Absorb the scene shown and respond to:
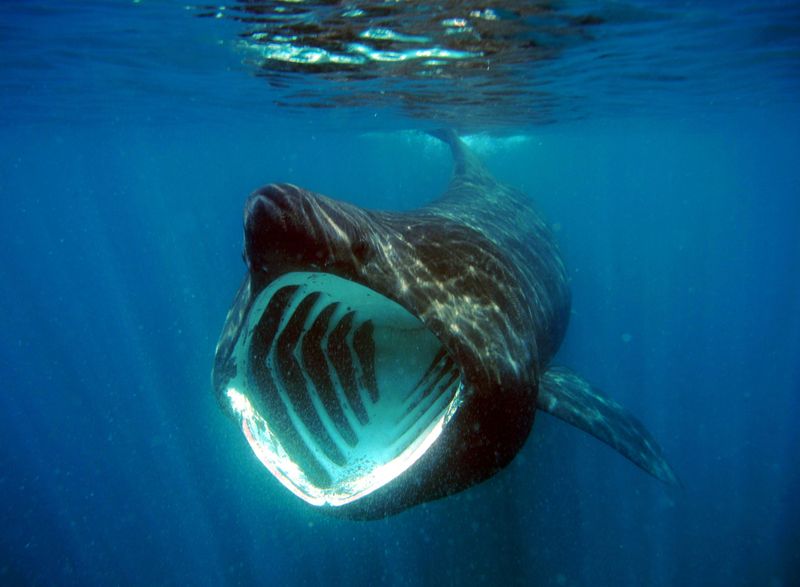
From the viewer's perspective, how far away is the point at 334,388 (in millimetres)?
3393

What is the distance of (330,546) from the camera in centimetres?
978

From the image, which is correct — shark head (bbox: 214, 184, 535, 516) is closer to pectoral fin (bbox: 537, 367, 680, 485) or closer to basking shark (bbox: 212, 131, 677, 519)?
basking shark (bbox: 212, 131, 677, 519)

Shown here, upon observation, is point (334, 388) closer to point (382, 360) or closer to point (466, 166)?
point (382, 360)

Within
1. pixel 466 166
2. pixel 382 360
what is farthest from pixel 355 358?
pixel 466 166

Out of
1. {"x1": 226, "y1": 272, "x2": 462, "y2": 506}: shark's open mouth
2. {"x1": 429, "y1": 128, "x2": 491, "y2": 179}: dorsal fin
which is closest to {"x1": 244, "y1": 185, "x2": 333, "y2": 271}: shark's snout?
{"x1": 226, "y1": 272, "x2": 462, "y2": 506}: shark's open mouth

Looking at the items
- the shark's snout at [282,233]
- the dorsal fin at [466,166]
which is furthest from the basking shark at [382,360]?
the dorsal fin at [466,166]

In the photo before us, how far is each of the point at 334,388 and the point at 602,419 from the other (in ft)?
6.41

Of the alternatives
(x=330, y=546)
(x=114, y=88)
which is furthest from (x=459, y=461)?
(x=114, y=88)

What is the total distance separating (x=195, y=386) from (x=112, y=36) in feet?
44.8

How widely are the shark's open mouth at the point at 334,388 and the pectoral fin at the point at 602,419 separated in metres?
0.83

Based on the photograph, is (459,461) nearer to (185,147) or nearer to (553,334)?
(553,334)

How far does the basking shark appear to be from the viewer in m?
2.39

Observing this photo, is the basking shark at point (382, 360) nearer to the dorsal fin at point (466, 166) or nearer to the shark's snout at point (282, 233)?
the shark's snout at point (282, 233)

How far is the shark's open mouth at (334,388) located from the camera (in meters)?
2.54
